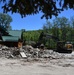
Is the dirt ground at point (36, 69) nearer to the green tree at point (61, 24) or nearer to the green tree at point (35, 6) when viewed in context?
the green tree at point (35, 6)

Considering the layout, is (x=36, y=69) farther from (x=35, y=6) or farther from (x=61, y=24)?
(x=61, y=24)

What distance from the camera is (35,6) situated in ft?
15.9

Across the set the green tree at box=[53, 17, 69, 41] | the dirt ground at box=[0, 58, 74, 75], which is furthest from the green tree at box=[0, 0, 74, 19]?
the green tree at box=[53, 17, 69, 41]

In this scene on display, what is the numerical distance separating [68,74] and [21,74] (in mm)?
2613

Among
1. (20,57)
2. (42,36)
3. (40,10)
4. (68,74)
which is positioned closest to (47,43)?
(42,36)

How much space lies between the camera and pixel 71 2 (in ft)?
15.1

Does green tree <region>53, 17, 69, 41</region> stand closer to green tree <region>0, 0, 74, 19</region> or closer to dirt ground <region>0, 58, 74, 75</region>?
dirt ground <region>0, 58, 74, 75</region>

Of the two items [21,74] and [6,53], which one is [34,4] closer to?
[21,74]

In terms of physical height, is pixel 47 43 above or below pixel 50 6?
below

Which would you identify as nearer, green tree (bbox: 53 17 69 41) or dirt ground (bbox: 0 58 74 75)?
dirt ground (bbox: 0 58 74 75)

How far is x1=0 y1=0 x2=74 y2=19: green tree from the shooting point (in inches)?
185

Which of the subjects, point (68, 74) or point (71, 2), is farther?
point (68, 74)

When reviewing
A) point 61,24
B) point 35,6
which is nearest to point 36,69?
point 35,6

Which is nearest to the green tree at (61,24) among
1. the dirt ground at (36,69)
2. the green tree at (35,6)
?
the dirt ground at (36,69)
